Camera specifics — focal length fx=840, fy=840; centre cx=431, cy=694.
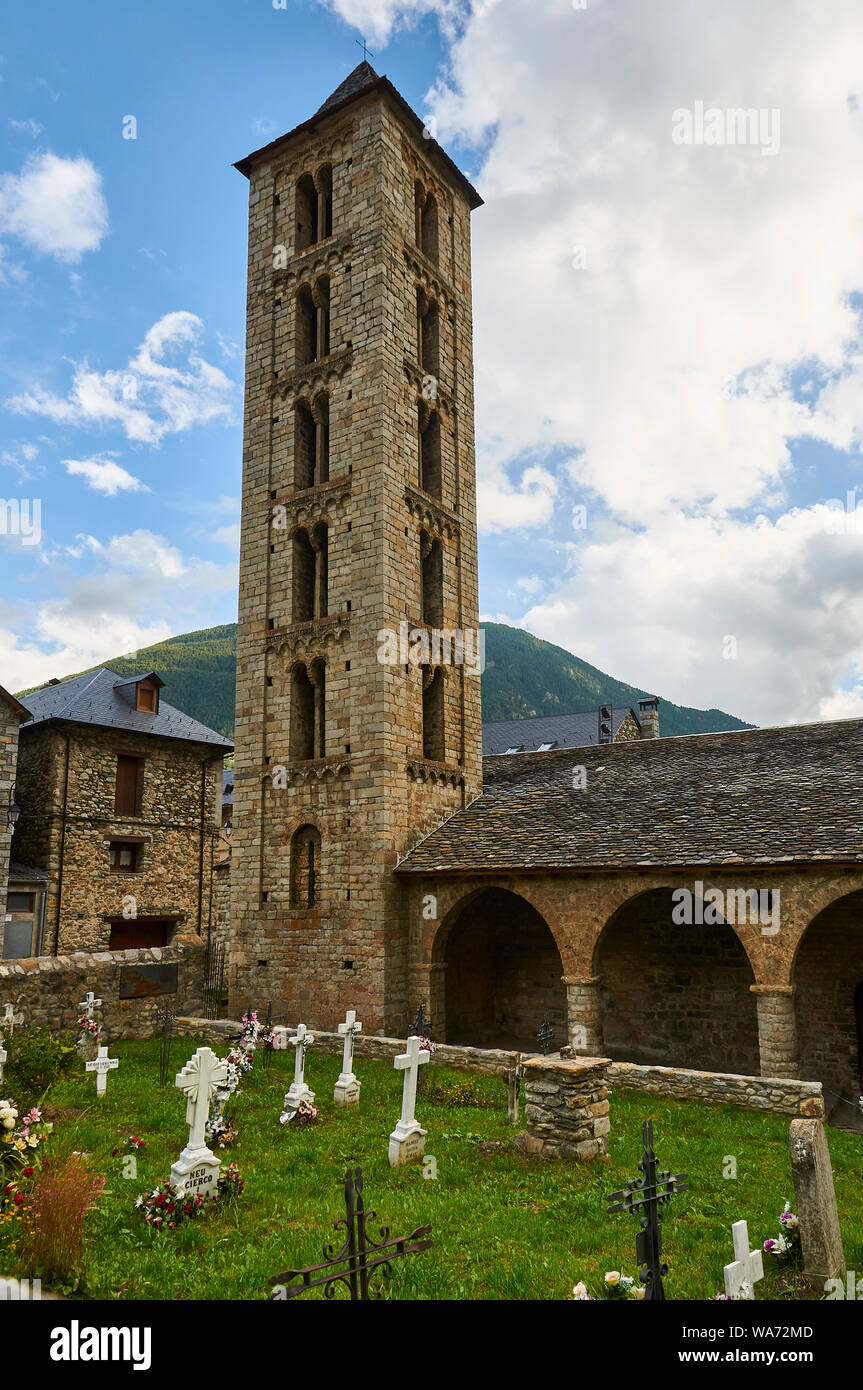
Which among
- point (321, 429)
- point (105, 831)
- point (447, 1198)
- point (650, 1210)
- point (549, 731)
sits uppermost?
point (321, 429)

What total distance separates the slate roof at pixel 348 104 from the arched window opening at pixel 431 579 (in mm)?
11083

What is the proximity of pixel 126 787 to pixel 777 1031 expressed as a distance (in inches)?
781

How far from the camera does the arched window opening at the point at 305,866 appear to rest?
19031 millimetres

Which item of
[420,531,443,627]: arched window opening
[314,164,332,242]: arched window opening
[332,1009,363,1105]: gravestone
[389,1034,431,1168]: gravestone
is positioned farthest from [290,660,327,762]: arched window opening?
[314,164,332,242]: arched window opening

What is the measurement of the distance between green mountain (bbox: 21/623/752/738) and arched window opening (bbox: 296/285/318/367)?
243 feet

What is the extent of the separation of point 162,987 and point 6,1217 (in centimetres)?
1223

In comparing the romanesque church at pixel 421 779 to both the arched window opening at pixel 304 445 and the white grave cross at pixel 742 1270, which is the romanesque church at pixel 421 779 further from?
the white grave cross at pixel 742 1270

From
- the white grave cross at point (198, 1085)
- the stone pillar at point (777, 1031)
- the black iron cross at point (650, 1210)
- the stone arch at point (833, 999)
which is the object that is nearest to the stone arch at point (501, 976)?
the stone arch at point (833, 999)

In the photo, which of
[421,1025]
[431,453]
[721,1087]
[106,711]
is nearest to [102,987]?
[421,1025]

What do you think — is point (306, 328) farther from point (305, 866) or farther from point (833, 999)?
point (833, 999)

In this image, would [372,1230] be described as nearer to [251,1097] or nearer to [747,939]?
[251,1097]

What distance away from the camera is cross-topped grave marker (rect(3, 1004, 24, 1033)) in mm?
13945

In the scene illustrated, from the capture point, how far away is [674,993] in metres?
18.0

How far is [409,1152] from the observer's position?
939 cm
